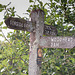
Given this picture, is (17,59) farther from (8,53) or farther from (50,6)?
(50,6)

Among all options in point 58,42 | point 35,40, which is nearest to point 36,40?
point 35,40

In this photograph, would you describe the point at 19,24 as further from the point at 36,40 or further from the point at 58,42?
the point at 58,42

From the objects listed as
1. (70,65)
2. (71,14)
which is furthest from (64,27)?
(70,65)

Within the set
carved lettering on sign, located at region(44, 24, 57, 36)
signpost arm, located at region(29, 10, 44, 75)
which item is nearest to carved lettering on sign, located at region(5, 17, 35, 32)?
signpost arm, located at region(29, 10, 44, 75)

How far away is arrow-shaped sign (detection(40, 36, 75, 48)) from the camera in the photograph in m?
2.42

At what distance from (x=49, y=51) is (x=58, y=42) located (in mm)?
823

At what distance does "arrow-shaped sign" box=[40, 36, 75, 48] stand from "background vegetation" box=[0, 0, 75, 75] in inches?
26.2

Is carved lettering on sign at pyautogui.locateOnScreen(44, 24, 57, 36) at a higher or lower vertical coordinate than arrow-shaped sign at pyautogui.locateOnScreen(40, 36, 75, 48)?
higher

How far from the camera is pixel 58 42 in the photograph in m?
2.45

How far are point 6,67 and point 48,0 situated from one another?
1892 mm

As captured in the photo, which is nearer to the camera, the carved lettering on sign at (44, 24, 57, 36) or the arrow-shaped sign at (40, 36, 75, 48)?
the arrow-shaped sign at (40, 36, 75, 48)

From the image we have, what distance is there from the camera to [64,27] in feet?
11.0

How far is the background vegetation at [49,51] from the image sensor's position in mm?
3087

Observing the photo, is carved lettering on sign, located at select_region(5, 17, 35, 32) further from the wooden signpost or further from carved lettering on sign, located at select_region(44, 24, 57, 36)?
carved lettering on sign, located at select_region(44, 24, 57, 36)
